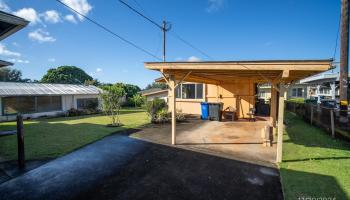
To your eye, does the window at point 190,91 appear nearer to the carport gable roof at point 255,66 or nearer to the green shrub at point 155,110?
the green shrub at point 155,110

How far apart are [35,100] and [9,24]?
1296 cm

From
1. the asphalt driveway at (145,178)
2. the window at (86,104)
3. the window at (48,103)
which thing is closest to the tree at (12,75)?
the window at (86,104)

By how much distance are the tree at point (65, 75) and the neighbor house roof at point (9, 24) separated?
142ft

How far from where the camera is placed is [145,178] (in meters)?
4.35

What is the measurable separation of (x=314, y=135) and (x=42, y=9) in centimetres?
1255

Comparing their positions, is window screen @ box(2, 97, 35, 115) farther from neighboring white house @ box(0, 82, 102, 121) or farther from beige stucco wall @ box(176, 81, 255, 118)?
Answer: beige stucco wall @ box(176, 81, 255, 118)

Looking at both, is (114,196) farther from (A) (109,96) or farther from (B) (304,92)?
(B) (304,92)

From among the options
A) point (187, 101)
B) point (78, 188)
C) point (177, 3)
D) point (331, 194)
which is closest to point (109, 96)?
point (187, 101)

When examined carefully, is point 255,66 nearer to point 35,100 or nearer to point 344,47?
point 344,47

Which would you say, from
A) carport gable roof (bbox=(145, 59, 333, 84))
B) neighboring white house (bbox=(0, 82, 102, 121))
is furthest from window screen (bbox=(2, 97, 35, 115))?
carport gable roof (bbox=(145, 59, 333, 84))

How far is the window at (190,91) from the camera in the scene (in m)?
14.5

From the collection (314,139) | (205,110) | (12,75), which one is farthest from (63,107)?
(12,75)

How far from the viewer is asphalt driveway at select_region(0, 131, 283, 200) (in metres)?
3.70

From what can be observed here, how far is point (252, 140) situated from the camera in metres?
7.43
